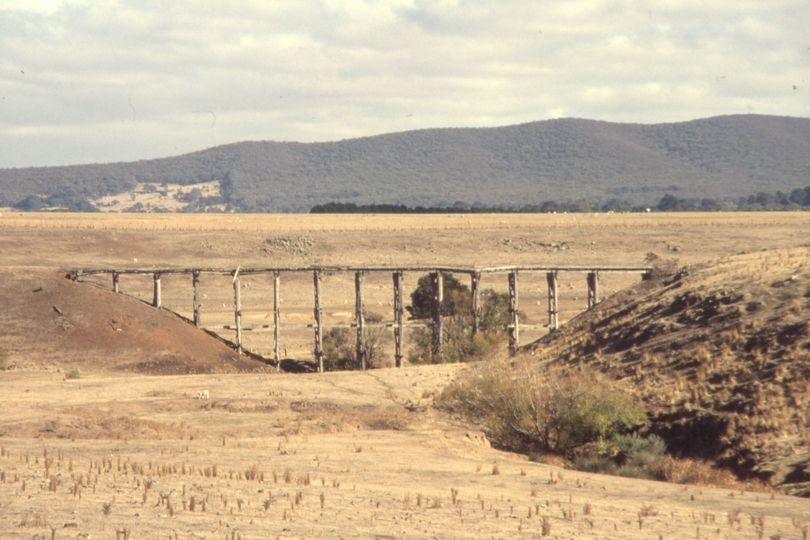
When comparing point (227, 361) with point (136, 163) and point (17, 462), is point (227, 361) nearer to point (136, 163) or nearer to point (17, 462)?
point (17, 462)

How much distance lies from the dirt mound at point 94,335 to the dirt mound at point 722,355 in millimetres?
11120

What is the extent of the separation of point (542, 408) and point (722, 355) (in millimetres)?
4141

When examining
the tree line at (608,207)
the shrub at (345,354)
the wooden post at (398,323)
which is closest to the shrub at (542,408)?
the wooden post at (398,323)

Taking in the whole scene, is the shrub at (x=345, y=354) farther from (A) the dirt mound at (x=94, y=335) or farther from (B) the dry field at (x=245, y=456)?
(A) the dirt mound at (x=94, y=335)

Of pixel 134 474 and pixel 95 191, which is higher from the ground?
pixel 95 191

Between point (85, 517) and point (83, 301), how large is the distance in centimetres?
2283

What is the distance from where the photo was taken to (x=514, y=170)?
181375 millimetres

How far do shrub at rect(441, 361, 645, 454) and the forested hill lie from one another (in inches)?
5281

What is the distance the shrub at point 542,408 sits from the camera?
19.1 meters

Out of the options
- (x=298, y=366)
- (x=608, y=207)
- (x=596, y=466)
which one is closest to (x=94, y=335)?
(x=298, y=366)

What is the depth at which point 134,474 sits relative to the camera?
14062 millimetres

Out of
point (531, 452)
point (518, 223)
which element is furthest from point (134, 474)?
point (518, 223)

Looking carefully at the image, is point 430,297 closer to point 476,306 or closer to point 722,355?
point 476,306

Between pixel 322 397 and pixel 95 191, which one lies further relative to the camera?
pixel 95 191
